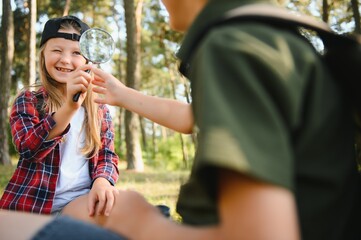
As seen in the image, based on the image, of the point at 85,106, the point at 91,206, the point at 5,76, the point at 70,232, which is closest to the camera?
the point at 70,232

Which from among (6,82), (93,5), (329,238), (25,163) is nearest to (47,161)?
(25,163)

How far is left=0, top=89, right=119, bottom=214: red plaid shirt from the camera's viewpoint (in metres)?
2.52

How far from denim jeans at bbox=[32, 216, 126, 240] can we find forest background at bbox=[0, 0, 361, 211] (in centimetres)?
90

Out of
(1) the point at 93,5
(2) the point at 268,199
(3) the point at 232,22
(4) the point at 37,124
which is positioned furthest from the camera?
(1) the point at 93,5

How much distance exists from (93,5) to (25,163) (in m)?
18.5

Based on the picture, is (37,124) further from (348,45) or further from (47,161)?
(348,45)

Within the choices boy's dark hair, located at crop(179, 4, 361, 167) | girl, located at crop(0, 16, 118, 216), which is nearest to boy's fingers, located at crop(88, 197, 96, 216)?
girl, located at crop(0, 16, 118, 216)

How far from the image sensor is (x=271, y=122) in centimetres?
74

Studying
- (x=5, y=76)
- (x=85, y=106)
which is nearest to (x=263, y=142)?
(x=85, y=106)

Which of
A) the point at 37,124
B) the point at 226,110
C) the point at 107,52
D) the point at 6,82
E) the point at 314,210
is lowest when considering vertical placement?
the point at 6,82

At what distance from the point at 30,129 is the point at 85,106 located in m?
0.49

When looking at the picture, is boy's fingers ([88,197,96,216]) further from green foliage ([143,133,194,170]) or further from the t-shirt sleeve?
green foliage ([143,133,194,170])

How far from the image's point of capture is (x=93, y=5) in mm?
20172

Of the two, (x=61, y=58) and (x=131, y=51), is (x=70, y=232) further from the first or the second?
(x=131, y=51)
